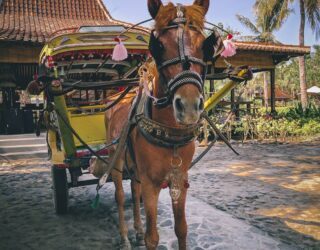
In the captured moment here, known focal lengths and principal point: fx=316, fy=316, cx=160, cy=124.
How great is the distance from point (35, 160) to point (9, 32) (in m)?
4.20

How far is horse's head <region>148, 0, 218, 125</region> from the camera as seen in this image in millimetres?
1940

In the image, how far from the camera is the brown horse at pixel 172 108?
6.52 ft

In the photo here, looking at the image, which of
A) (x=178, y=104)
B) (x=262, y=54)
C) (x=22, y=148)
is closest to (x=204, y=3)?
(x=178, y=104)

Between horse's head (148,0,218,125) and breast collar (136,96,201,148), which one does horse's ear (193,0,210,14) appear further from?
breast collar (136,96,201,148)

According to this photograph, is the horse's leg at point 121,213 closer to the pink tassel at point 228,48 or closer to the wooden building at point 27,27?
the pink tassel at point 228,48

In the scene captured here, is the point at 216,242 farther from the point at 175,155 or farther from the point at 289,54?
the point at 289,54

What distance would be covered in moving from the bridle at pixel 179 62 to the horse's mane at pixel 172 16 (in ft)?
→ 0.10

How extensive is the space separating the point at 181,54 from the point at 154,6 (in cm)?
47

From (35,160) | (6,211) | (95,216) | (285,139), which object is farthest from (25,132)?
(285,139)

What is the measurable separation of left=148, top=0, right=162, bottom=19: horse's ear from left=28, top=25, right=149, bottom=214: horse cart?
32.8 inches

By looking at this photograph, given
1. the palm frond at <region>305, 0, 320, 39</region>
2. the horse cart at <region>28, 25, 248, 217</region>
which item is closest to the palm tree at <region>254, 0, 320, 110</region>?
the palm frond at <region>305, 0, 320, 39</region>

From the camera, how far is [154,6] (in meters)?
2.25

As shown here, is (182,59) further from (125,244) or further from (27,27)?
(27,27)

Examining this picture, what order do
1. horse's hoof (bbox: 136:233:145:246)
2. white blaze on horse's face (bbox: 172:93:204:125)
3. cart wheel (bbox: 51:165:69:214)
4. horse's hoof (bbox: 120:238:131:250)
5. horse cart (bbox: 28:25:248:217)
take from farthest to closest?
1. cart wheel (bbox: 51:165:69:214)
2. horse's hoof (bbox: 136:233:145:246)
3. horse's hoof (bbox: 120:238:131:250)
4. horse cart (bbox: 28:25:248:217)
5. white blaze on horse's face (bbox: 172:93:204:125)
